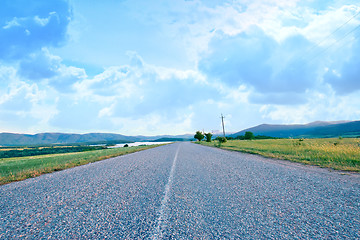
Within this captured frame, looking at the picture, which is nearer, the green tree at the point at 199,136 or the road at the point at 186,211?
the road at the point at 186,211

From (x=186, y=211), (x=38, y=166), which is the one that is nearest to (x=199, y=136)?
(x=38, y=166)

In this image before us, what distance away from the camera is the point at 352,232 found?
2529mm

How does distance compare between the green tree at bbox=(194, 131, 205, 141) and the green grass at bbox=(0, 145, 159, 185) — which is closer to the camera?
the green grass at bbox=(0, 145, 159, 185)

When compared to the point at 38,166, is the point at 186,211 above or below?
above

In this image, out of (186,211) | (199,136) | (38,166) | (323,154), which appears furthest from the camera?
(199,136)

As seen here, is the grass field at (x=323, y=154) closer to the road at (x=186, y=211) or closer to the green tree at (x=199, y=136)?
the road at (x=186, y=211)

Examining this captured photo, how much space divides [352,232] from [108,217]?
397 centimetres

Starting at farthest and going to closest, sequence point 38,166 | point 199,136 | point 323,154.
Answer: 1. point 199,136
2. point 323,154
3. point 38,166

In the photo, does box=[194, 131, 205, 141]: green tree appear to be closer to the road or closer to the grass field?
the grass field

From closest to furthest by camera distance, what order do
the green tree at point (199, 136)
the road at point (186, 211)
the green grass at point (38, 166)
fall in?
the road at point (186, 211), the green grass at point (38, 166), the green tree at point (199, 136)

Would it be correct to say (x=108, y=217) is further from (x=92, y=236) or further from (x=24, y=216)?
(x=24, y=216)

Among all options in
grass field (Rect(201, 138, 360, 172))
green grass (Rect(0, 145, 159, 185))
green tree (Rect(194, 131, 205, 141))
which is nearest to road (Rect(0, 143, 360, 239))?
green grass (Rect(0, 145, 159, 185))

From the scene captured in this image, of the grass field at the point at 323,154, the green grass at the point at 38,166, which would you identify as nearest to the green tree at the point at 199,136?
the grass field at the point at 323,154

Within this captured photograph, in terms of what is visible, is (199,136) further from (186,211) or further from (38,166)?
(186,211)
